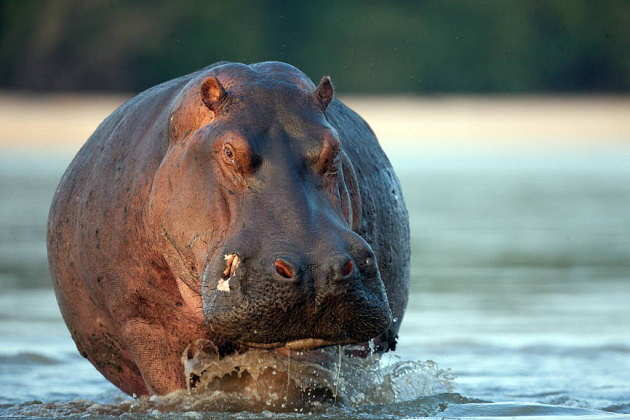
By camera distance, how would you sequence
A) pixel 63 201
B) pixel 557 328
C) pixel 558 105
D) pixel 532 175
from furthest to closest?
pixel 558 105 → pixel 532 175 → pixel 557 328 → pixel 63 201

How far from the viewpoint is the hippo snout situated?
14.0 feet

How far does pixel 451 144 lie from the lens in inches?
1186

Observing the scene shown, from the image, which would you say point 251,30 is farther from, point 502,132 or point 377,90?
point 502,132

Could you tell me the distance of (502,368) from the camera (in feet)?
22.9

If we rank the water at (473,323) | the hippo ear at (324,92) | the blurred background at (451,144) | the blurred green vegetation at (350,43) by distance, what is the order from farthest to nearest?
the blurred green vegetation at (350,43) < the blurred background at (451,144) < the water at (473,323) < the hippo ear at (324,92)

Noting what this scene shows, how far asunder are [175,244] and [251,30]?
37.7 m

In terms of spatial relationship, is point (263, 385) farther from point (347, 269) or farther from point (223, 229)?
point (347, 269)

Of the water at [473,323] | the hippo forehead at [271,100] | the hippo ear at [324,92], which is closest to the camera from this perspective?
the hippo forehead at [271,100]

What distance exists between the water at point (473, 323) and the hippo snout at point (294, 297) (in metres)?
0.55

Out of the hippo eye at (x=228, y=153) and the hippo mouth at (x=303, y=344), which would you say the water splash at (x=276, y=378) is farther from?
the hippo eye at (x=228, y=153)

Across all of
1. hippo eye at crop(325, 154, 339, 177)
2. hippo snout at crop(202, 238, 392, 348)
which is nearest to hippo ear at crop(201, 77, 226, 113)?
hippo eye at crop(325, 154, 339, 177)

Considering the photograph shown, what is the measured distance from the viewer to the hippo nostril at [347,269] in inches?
168

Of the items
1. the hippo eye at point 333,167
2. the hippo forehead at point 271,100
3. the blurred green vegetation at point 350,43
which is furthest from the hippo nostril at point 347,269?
the blurred green vegetation at point 350,43

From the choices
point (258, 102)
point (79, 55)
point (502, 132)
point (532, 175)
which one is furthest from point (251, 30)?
point (258, 102)
